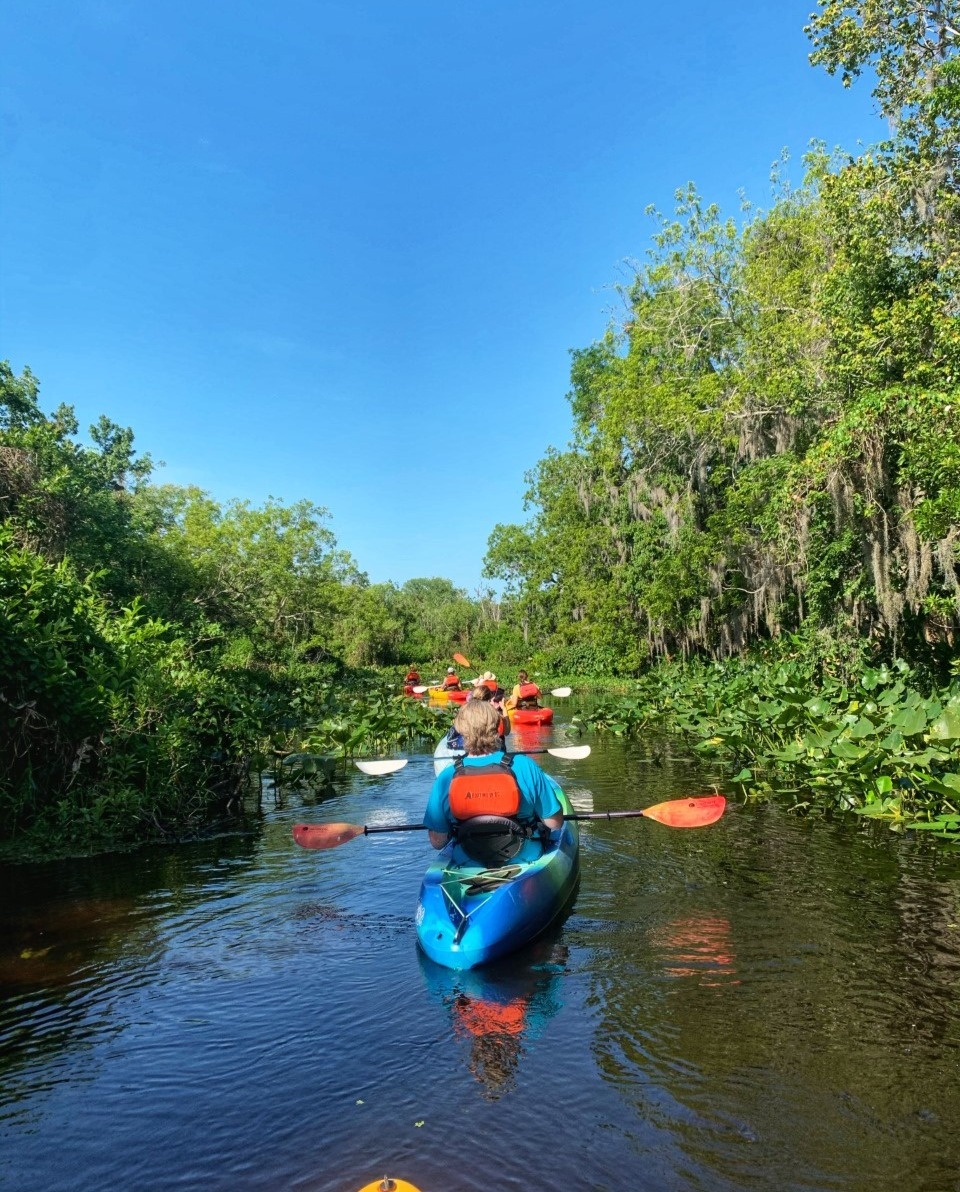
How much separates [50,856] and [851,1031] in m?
7.56

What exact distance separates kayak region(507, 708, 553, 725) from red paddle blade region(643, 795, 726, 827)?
1259cm

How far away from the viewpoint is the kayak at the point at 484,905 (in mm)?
5148

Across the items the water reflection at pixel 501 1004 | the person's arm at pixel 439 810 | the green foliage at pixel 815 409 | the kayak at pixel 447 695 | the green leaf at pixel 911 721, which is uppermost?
the green foliage at pixel 815 409

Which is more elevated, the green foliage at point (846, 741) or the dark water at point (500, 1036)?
the green foliage at point (846, 741)

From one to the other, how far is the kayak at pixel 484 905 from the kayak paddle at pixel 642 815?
2.95 feet

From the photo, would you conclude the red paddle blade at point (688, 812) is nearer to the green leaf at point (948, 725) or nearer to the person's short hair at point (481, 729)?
the person's short hair at point (481, 729)

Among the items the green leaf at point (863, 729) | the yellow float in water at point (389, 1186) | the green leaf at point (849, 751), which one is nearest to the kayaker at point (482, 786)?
the yellow float in water at point (389, 1186)

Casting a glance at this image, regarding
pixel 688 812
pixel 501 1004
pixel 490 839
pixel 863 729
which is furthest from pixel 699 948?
pixel 863 729

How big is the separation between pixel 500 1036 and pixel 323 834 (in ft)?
11.2

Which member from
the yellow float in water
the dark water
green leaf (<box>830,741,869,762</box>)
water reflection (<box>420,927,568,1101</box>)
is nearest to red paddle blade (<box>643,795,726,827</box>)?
the dark water

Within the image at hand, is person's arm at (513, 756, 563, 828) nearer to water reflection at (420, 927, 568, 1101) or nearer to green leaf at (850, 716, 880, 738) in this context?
water reflection at (420, 927, 568, 1101)

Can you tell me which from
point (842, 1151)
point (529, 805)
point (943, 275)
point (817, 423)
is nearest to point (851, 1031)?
point (842, 1151)

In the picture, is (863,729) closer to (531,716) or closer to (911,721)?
(911,721)

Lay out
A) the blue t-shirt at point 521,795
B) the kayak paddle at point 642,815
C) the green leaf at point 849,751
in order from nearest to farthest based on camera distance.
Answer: the blue t-shirt at point 521,795 → the kayak paddle at point 642,815 → the green leaf at point 849,751
